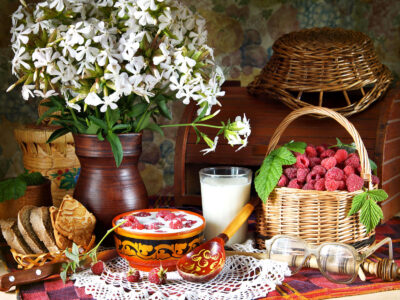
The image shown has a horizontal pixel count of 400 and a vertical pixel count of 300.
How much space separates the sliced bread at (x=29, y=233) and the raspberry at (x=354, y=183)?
30.6 inches

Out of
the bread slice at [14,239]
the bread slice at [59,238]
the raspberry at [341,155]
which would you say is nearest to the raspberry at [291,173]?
the raspberry at [341,155]

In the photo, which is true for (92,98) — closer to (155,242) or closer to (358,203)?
(155,242)

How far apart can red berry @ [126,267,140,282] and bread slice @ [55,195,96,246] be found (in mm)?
182

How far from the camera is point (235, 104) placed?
5.33ft

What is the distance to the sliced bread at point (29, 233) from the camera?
3.91 ft

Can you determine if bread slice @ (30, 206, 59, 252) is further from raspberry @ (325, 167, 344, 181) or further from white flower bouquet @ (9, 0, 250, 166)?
raspberry @ (325, 167, 344, 181)

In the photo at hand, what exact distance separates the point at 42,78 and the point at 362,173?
2.72 ft

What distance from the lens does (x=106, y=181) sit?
4.21 ft

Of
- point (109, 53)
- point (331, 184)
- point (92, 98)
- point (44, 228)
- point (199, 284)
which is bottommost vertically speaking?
point (199, 284)

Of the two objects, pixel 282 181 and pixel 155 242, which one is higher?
pixel 282 181

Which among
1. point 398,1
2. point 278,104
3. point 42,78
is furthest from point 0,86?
point 398,1

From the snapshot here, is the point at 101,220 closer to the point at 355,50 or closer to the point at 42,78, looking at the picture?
the point at 42,78

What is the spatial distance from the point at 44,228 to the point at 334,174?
74cm

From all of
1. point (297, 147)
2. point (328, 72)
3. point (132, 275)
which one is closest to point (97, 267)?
point (132, 275)
